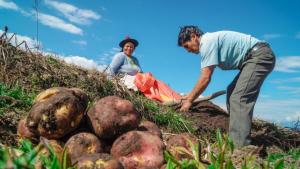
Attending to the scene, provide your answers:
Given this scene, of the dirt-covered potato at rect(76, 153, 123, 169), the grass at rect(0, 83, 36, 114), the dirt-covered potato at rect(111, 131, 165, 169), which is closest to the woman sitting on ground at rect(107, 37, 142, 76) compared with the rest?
the grass at rect(0, 83, 36, 114)

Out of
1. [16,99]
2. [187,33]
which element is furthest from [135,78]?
[16,99]

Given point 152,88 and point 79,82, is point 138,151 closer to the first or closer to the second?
point 79,82

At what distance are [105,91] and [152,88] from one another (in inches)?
41.5

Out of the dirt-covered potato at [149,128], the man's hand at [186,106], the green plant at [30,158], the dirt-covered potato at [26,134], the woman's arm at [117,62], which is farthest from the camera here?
the woman's arm at [117,62]

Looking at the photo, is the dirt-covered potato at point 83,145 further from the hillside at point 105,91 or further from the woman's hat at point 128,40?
the woman's hat at point 128,40

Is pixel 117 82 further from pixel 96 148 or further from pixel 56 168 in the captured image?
pixel 56 168

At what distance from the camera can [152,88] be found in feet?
22.5

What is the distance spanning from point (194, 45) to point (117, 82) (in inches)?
50.3

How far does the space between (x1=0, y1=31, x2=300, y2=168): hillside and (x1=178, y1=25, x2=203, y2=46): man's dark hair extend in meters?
1.00

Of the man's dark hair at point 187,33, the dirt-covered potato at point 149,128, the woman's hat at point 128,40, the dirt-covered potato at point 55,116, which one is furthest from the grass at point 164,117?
the dirt-covered potato at point 55,116

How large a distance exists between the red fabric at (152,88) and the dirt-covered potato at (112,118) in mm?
3502

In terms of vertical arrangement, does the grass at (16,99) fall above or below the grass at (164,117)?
above

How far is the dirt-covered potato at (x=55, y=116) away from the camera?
2.97m

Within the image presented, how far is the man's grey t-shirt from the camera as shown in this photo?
17.6ft
